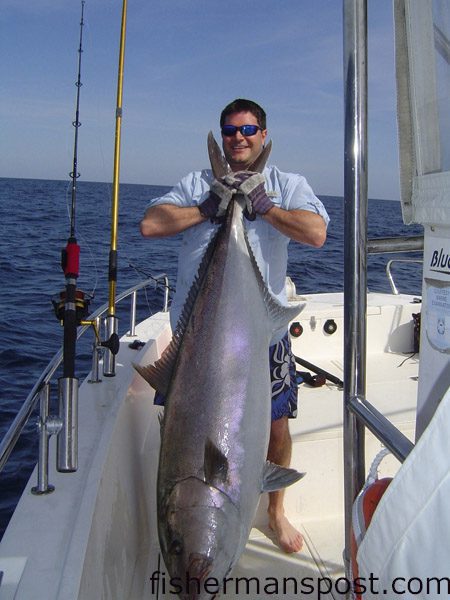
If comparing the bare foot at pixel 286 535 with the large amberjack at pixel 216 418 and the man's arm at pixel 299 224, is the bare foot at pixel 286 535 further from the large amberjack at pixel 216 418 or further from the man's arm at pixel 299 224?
the man's arm at pixel 299 224

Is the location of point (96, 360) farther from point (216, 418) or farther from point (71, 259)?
point (216, 418)

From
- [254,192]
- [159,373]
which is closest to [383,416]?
[159,373]

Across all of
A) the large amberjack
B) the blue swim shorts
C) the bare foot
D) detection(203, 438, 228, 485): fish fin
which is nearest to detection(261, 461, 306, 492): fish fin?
the large amberjack

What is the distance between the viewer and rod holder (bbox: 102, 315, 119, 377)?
242 centimetres

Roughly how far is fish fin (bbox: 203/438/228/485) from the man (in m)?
0.75

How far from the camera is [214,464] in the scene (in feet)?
5.36

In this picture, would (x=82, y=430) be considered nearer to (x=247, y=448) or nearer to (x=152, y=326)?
(x=247, y=448)

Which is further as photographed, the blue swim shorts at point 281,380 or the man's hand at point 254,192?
the blue swim shorts at point 281,380

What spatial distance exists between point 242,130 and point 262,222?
0.37 metres

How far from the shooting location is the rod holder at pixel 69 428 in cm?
154

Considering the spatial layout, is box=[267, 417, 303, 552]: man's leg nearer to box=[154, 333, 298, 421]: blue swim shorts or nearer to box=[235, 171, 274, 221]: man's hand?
box=[154, 333, 298, 421]: blue swim shorts

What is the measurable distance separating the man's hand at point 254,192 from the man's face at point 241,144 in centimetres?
28

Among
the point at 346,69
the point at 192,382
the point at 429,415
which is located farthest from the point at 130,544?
the point at 346,69

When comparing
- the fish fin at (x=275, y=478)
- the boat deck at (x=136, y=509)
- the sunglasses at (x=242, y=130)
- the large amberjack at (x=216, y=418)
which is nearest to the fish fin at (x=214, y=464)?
the large amberjack at (x=216, y=418)
